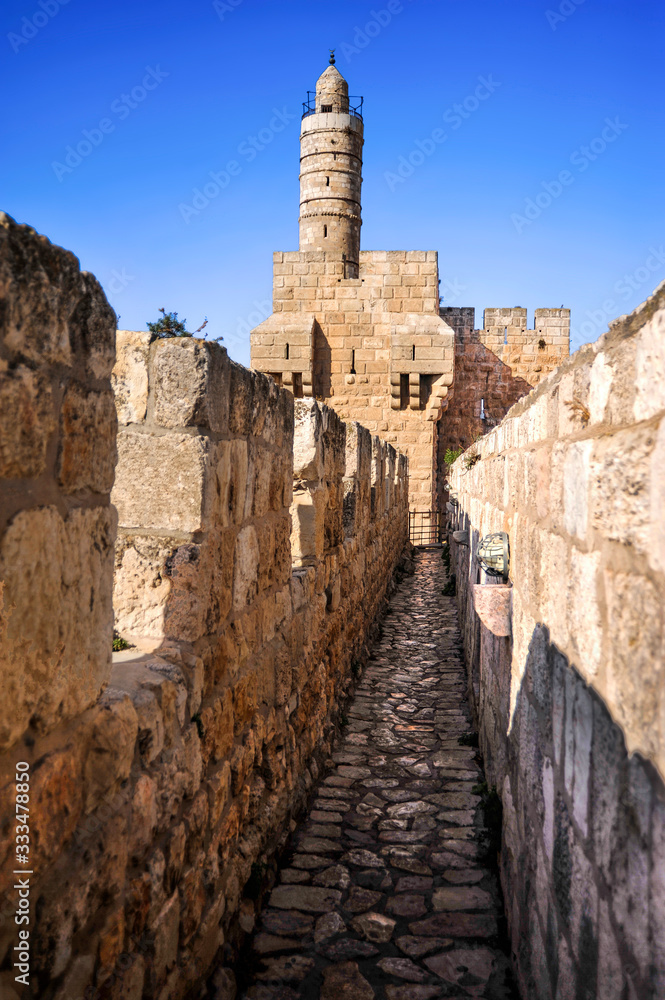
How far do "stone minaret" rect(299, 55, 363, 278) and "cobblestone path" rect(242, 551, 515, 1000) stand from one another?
1676 cm

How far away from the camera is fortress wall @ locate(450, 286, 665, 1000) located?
108cm

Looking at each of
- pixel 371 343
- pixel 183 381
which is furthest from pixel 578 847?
pixel 371 343

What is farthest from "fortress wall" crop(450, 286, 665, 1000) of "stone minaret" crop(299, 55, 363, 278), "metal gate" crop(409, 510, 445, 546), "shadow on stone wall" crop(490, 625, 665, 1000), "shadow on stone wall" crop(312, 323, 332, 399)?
"stone minaret" crop(299, 55, 363, 278)

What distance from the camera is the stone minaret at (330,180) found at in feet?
63.1

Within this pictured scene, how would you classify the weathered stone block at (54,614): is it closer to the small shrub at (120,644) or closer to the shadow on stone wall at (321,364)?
the small shrub at (120,644)

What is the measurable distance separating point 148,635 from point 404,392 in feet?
40.9

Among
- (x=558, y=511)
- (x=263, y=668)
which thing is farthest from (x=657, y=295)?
(x=263, y=668)

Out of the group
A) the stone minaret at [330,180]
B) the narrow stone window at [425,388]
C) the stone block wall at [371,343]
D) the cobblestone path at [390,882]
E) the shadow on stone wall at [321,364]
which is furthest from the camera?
the stone minaret at [330,180]

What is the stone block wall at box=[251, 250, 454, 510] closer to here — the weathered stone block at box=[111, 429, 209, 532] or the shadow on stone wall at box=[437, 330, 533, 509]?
the shadow on stone wall at box=[437, 330, 533, 509]

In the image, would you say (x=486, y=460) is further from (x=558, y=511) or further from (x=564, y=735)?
(x=564, y=735)

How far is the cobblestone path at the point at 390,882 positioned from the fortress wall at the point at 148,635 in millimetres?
156

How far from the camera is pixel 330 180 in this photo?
19203 millimetres

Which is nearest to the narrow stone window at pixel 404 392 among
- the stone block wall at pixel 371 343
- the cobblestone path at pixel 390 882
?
the stone block wall at pixel 371 343

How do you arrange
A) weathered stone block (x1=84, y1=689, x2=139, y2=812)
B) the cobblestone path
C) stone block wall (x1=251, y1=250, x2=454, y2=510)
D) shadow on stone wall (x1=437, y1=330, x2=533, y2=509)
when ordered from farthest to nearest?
shadow on stone wall (x1=437, y1=330, x2=533, y2=509), stone block wall (x1=251, y1=250, x2=454, y2=510), the cobblestone path, weathered stone block (x1=84, y1=689, x2=139, y2=812)
